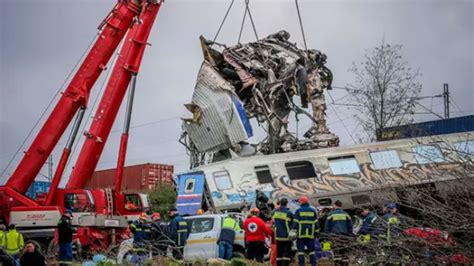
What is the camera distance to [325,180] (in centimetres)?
2427

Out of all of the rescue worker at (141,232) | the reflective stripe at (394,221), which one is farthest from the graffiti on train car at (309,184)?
the reflective stripe at (394,221)

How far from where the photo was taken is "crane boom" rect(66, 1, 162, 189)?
944 inches

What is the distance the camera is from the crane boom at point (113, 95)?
23969 mm

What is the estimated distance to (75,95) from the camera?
23984 millimetres

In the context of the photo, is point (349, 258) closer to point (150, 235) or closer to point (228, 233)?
point (228, 233)

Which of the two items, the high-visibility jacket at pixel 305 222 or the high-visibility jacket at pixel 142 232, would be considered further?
the high-visibility jacket at pixel 142 232

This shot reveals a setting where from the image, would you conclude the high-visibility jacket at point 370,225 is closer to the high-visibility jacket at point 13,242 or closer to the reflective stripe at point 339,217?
the reflective stripe at point 339,217

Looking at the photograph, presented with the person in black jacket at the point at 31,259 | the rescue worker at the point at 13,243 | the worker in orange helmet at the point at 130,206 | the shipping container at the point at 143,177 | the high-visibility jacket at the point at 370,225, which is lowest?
the person in black jacket at the point at 31,259

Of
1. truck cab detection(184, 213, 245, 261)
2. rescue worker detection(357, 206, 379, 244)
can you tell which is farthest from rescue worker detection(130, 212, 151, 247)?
rescue worker detection(357, 206, 379, 244)

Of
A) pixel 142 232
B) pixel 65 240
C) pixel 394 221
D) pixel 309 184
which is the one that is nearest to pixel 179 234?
pixel 142 232

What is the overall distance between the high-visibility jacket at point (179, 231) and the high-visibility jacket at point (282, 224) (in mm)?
2732

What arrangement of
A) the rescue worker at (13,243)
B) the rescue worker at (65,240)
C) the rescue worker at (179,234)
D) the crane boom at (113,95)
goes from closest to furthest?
1. the rescue worker at (179,234)
2. the rescue worker at (65,240)
3. the rescue worker at (13,243)
4. the crane boom at (113,95)

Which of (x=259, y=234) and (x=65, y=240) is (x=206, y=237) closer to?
(x=259, y=234)

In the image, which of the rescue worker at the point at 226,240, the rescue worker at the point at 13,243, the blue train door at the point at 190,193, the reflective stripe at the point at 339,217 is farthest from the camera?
the blue train door at the point at 190,193
